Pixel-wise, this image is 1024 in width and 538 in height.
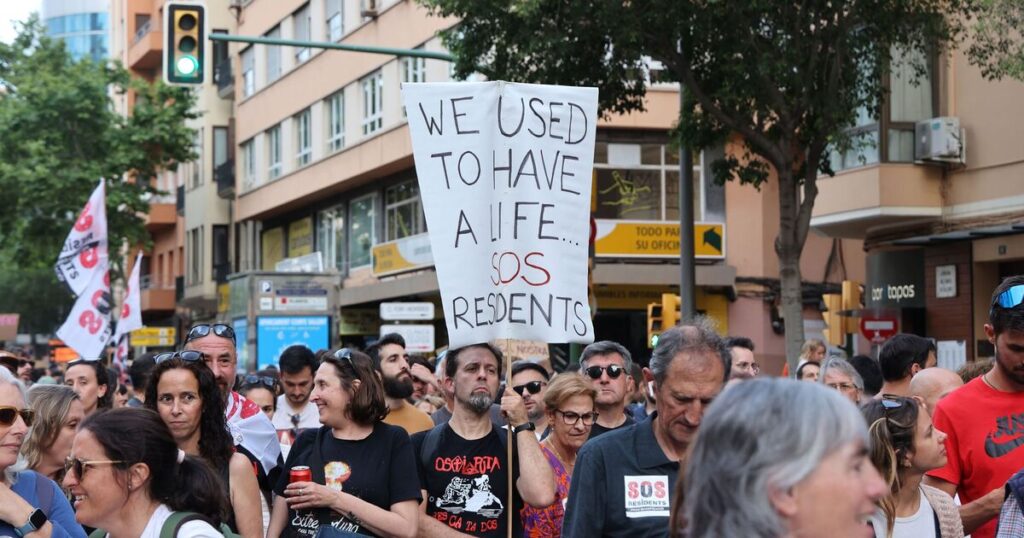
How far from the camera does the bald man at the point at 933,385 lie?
23.9 feet

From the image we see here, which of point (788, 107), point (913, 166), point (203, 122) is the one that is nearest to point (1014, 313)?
point (788, 107)

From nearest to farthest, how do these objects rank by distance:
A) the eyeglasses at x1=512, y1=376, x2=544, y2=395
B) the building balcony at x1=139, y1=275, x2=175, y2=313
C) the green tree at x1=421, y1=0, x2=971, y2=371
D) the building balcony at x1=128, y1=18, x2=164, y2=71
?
the eyeglasses at x1=512, y1=376, x2=544, y2=395 → the green tree at x1=421, y1=0, x2=971, y2=371 → the building balcony at x1=128, y1=18, x2=164, y2=71 → the building balcony at x1=139, y1=275, x2=175, y2=313

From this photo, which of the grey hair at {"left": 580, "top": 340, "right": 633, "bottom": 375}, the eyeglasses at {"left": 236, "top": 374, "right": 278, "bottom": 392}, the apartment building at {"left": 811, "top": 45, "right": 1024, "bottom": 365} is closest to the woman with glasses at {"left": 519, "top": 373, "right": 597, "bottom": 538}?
the grey hair at {"left": 580, "top": 340, "right": 633, "bottom": 375}

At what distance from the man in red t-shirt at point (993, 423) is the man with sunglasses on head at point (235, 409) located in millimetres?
2923

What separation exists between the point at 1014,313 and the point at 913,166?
17.3 meters

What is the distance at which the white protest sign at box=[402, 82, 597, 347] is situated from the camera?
7.38 m

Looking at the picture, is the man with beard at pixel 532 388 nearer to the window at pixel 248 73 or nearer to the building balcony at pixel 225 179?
the window at pixel 248 73

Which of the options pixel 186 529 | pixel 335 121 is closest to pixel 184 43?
pixel 186 529

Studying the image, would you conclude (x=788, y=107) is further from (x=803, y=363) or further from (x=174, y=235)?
(x=174, y=235)

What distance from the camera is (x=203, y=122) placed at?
52781mm

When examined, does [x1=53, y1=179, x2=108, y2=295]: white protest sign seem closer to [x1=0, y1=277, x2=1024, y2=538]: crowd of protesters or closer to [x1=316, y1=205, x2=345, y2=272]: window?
[x1=0, y1=277, x2=1024, y2=538]: crowd of protesters

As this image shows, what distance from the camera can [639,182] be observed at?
31547 mm

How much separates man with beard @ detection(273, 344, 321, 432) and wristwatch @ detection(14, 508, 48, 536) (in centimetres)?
512

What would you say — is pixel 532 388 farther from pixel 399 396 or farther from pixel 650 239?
pixel 650 239
